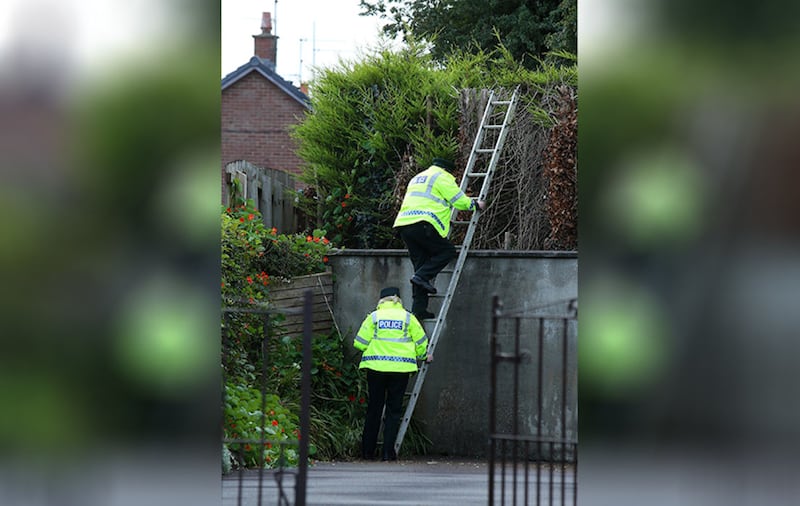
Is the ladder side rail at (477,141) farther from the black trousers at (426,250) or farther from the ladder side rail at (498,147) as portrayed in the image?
the black trousers at (426,250)

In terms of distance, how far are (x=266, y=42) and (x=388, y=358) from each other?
19.3 meters

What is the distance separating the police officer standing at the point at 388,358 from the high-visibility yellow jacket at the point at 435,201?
551mm

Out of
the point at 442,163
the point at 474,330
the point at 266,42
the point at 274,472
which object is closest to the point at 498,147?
the point at 442,163

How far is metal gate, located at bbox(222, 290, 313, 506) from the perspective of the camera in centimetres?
375

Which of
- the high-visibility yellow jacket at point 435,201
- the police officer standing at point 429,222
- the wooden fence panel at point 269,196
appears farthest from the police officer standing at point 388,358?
the wooden fence panel at point 269,196

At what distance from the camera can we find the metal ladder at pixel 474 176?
7.38m

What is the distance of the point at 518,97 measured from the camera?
8383mm
